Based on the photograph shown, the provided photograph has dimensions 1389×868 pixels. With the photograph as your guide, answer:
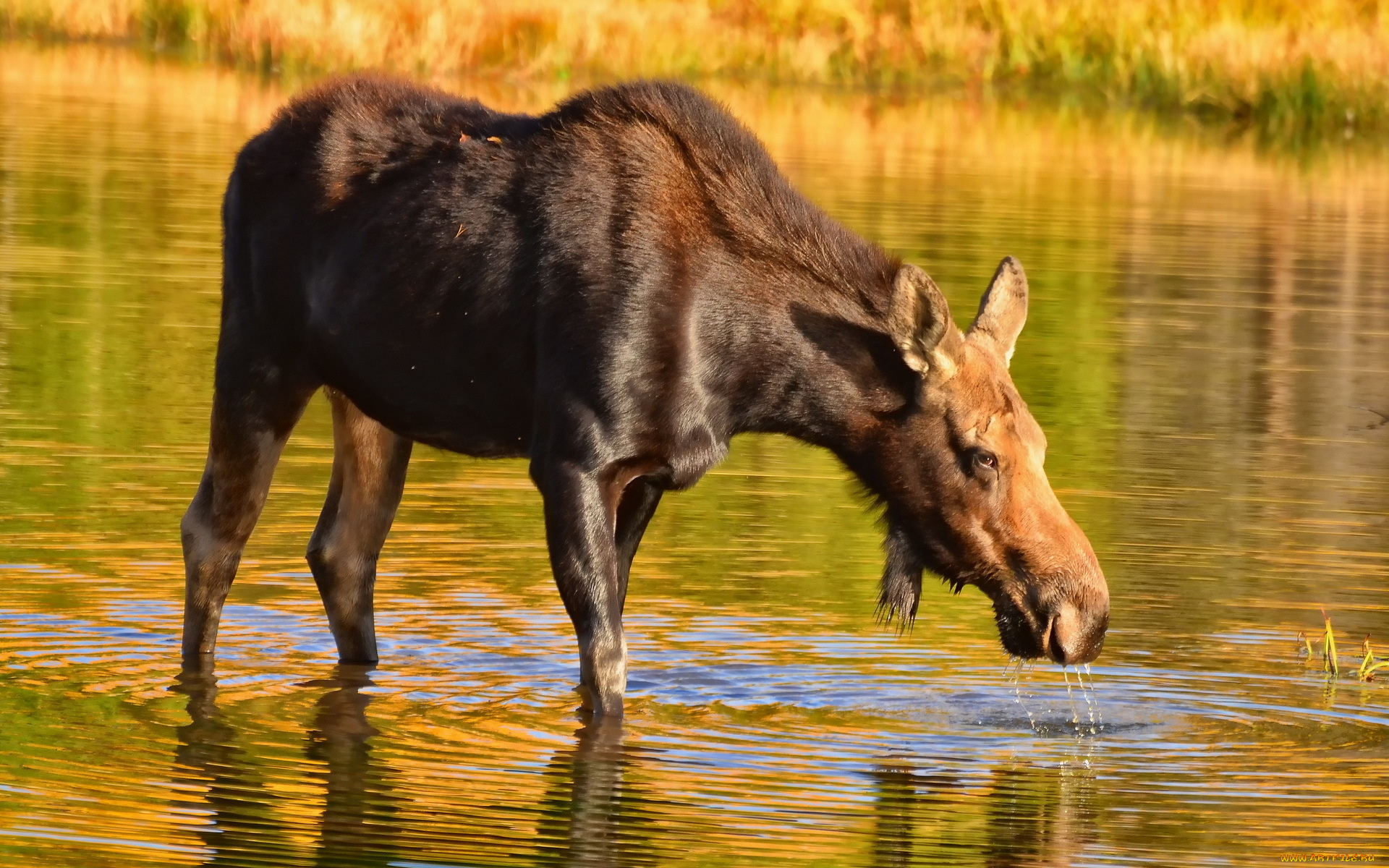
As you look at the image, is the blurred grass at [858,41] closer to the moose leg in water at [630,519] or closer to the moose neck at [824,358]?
the moose leg in water at [630,519]

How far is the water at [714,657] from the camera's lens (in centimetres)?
711

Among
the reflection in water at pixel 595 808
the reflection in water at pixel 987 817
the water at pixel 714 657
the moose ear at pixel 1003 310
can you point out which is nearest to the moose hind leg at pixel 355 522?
the water at pixel 714 657

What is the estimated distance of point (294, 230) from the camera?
8.93 m

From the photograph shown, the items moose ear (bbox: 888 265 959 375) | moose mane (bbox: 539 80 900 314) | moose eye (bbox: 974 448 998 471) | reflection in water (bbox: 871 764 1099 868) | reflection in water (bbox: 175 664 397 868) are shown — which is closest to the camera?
reflection in water (bbox: 175 664 397 868)

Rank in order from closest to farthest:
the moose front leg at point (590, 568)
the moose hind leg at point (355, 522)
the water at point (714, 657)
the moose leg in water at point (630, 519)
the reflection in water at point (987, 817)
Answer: the reflection in water at point (987, 817)
the water at point (714, 657)
the moose front leg at point (590, 568)
the moose leg in water at point (630, 519)
the moose hind leg at point (355, 522)

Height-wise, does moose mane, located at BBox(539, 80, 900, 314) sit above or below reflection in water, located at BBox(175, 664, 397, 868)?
above

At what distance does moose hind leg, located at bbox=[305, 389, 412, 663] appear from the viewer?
920 cm

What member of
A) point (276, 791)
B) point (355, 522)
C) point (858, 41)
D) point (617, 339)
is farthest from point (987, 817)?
point (858, 41)

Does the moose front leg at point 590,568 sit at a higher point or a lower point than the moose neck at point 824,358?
lower

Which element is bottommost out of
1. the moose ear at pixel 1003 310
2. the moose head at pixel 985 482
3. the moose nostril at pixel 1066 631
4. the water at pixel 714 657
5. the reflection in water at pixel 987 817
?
the water at pixel 714 657

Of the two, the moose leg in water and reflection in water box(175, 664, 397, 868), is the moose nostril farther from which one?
reflection in water box(175, 664, 397, 868)

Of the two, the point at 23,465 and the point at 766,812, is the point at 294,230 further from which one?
the point at 23,465

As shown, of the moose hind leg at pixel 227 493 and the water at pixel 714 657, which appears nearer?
the water at pixel 714 657

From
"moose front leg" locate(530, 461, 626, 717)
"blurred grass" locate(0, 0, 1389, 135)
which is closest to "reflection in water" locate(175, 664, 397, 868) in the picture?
"moose front leg" locate(530, 461, 626, 717)
